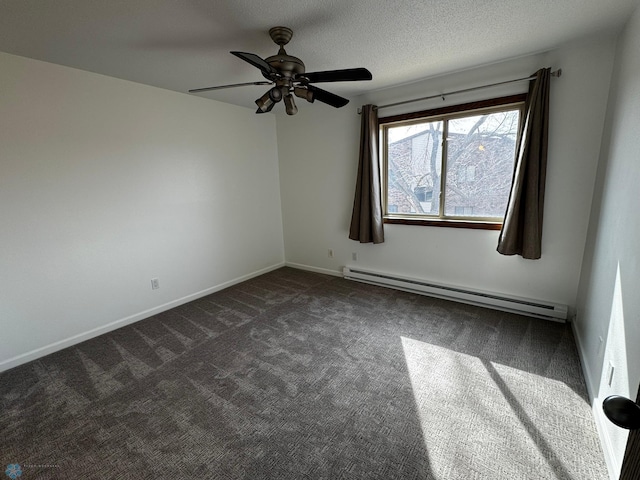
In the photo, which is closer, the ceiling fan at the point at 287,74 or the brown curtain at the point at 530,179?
the ceiling fan at the point at 287,74

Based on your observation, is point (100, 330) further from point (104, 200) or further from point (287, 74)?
point (287, 74)

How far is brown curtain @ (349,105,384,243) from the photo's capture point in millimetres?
3314

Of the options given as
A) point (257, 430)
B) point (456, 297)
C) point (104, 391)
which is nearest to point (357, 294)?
point (456, 297)

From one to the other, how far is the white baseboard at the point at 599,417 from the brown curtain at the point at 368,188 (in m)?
2.02

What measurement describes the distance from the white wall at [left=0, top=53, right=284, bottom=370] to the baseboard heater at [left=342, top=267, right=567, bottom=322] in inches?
71.1

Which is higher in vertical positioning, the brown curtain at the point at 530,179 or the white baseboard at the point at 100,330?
the brown curtain at the point at 530,179

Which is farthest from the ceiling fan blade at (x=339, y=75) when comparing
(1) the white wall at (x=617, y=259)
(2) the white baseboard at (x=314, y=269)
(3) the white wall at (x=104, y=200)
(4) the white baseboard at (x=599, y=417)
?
(2) the white baseboard at (x=314, y=269)

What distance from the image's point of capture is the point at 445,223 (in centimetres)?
312

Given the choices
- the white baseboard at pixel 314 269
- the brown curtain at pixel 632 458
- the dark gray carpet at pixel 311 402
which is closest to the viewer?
the brown curtain at pixel 632 458

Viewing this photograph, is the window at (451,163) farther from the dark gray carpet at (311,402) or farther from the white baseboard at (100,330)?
the white baseboard at (100,330)

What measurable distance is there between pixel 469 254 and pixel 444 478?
2.20 metres

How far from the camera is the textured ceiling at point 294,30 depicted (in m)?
1.67

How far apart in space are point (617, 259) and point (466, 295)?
1.54 metres

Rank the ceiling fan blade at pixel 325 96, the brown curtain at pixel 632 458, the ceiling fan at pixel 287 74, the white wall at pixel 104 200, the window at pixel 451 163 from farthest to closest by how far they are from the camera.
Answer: the window at pixel 451 163 < the white wall at pixel 104 200 < the ceiling fan blade at pixel 325 96 < the ceiling fan at pixel 287 74 < the brown curtain at pixel 632 458
